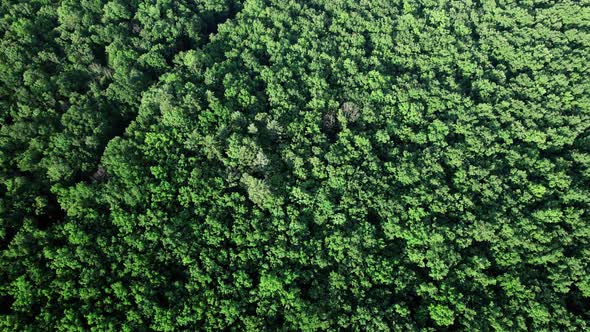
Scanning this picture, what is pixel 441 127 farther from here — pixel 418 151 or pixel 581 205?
pixel 581 205

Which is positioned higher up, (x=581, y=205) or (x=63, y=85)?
(x=63, y=85)

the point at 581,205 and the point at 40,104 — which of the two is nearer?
the point at 581,205

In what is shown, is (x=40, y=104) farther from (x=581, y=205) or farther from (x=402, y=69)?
(x=581, y=205)

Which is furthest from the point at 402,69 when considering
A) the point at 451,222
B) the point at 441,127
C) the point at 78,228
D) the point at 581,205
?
the point at 78,228

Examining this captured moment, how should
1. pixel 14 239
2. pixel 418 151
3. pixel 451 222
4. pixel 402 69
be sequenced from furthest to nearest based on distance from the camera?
pixel 402 69, pixel 418 151, pixel 451 222, pixel 14 239

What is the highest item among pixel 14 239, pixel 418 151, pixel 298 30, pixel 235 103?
pixel 298 30

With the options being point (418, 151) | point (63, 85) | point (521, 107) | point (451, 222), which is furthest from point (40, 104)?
point (521, 107)

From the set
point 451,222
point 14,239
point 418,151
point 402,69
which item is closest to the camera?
point 14,239
